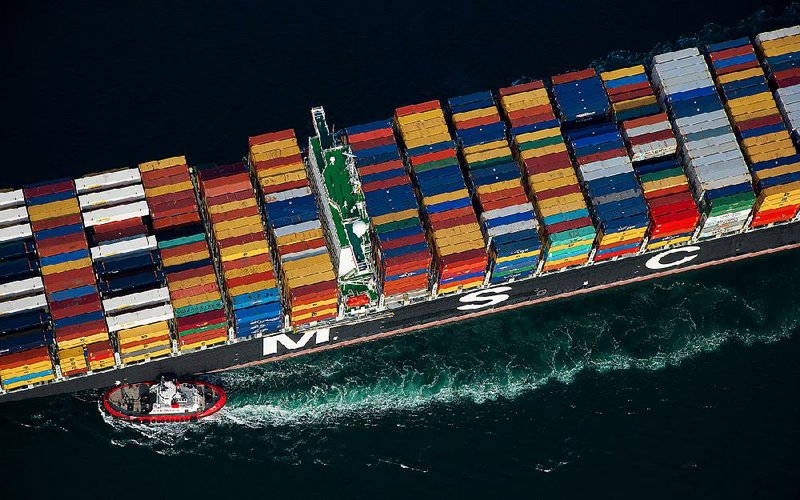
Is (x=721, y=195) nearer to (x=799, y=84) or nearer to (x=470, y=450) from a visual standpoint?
(x=799, y=84)

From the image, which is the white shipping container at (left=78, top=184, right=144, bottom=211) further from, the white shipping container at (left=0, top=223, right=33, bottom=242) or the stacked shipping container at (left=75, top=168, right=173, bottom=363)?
the white shipping container at (left=0, top=223, right=33, bottom=242)

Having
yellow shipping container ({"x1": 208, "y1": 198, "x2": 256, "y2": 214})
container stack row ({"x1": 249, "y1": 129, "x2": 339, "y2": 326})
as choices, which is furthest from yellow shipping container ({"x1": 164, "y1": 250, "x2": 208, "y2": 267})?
container stack row ({"x1": 249, "y1": 129, "x2": 339, "y2": 326})

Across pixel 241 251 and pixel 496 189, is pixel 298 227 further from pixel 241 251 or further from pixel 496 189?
pixel 496 189

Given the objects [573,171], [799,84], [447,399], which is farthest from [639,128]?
[447,399]

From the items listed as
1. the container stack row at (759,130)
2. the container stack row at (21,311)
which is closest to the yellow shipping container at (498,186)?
the container stack row at (759,130)

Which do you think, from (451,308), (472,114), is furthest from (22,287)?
(472,114)

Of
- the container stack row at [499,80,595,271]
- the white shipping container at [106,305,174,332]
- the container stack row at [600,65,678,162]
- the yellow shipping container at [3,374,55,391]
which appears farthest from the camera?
the container stack row at [600,65,678,162]

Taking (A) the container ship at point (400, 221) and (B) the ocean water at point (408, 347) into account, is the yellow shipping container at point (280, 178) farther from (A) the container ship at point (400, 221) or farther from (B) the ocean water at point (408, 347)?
(B) the ocean water at point (408, 347)
